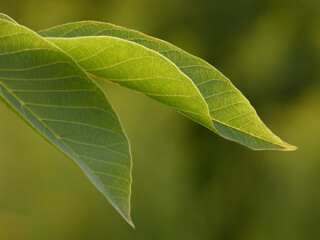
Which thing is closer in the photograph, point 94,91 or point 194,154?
point 94,91

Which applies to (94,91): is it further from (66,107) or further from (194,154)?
(194,154)

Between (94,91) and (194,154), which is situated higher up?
(94,91)

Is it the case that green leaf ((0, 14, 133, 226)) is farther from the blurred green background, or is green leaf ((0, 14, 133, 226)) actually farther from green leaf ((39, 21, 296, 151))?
the blurred green background

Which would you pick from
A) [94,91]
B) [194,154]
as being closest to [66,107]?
[94,91]

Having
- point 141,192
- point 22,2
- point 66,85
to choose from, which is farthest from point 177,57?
point 22,2

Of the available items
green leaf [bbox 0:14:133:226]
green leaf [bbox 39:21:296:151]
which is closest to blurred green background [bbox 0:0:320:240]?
green leaf [bbox 39:21:296:151]

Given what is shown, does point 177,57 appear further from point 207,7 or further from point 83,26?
point 207,7

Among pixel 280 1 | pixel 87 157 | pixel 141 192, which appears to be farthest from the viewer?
pixel 280 1
